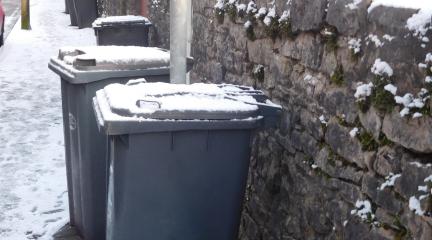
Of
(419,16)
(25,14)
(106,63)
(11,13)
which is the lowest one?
(11,13)

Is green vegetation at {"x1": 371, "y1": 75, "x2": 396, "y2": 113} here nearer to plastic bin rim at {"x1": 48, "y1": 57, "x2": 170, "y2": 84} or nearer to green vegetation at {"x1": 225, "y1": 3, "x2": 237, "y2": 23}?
plastic bin rim at {"x1": 48, "y1": 57, "x2": 170, "y2": 84}

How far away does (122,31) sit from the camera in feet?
26.6

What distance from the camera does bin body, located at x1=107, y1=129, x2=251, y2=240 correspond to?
2.63m

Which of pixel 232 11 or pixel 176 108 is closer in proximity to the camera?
pixel 176 108

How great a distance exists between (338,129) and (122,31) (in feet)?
19.7

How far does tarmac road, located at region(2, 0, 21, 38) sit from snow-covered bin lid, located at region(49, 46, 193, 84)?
35.5 ft

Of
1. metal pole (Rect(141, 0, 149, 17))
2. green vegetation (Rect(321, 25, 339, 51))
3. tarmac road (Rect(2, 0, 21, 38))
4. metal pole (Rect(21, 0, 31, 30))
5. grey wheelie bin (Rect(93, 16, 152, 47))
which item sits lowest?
tarmac road (Rect(2, 0, 21, 38))

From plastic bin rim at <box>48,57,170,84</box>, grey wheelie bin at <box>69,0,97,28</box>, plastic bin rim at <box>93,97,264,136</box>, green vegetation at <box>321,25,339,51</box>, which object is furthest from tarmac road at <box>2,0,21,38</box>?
green vegetation at <box>321,25,339,51</box>

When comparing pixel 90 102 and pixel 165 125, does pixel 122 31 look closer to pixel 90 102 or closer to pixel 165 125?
pixel 90 102

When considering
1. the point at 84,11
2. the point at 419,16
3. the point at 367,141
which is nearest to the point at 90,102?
the point at 367,141

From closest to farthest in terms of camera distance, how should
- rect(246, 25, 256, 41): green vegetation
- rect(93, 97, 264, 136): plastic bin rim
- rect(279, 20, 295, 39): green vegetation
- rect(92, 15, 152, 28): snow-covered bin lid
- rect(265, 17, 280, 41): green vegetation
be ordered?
rect(93, 97, 264, 136): plastic bin rim → rect(279, 20, 295, 39): green vegetation → rect(265, 17, 280, 41): green vegetation → rect(246, 25, 256, 41): green vegetation → rect(92, 15, 152, 28): snow-covered bin lid

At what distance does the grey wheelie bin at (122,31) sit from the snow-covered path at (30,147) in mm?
1176

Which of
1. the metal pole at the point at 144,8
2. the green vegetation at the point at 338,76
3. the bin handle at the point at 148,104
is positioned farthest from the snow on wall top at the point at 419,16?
the metal pole at the point at 144,8

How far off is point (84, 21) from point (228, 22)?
11.3 m
